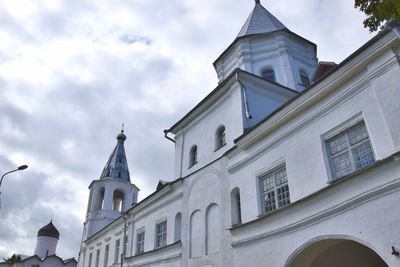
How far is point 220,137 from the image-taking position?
15711 mm

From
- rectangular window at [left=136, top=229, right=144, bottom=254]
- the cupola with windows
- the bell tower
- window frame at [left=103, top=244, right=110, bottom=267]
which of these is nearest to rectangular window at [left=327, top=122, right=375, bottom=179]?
the cupola with windows

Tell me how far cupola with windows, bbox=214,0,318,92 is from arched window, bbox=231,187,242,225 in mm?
7216

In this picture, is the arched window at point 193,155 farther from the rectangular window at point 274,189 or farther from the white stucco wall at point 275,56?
the rectangular window at point 274,189

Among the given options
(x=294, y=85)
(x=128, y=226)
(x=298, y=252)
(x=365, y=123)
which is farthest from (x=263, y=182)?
(x=128, y=226)

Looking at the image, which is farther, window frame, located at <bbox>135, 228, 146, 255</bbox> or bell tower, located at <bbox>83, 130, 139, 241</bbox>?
bell tower, located at <bbox>83, 130, 139, 241</bbox>

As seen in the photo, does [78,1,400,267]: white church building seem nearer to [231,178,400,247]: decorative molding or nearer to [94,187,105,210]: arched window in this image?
[231,178,400,247]: decorative molding

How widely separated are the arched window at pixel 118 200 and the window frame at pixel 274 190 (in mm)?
26133

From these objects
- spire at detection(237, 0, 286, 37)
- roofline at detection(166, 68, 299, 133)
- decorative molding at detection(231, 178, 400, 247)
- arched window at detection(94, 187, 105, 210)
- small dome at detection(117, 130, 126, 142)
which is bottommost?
decorative molding at detection(231, 178, 400, 247)

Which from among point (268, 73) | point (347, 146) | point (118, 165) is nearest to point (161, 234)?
point (268, 73)

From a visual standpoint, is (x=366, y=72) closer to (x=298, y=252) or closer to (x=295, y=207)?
(x=295, y=207)

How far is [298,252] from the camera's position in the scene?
379 inches

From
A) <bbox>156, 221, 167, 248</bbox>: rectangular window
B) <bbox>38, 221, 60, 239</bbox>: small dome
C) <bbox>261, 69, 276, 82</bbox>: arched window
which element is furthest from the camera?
<bbox>38, 221, 60, 239</bbox>: small dome

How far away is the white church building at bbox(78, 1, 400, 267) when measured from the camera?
830cm

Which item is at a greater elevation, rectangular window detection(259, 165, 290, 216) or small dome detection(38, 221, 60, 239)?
small dome detection(38, 221, 60, 239)
